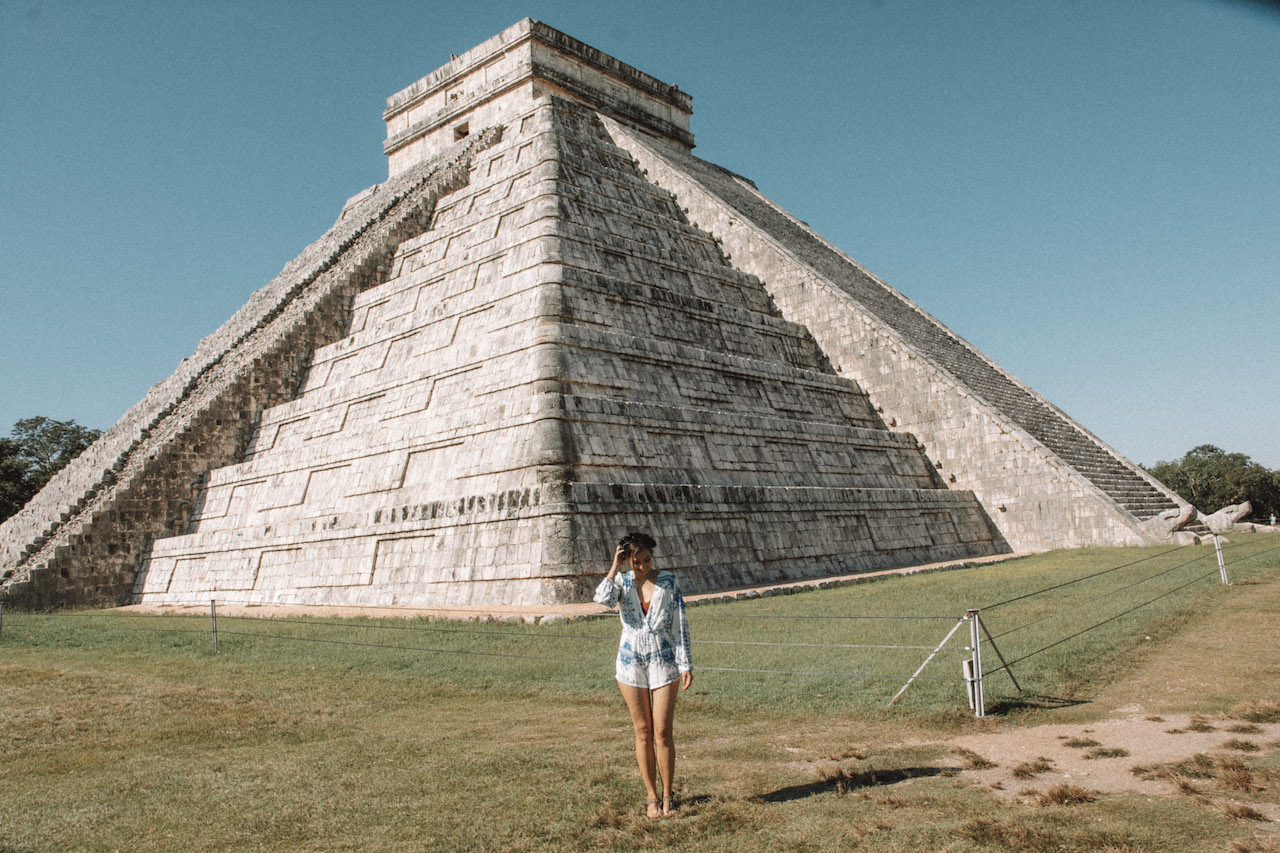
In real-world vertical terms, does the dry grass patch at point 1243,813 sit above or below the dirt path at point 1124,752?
below

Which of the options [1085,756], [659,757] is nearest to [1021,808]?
[1085,756]

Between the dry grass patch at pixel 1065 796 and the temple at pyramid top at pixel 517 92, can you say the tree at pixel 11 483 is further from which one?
the dry grass patch at pixel 1065 796

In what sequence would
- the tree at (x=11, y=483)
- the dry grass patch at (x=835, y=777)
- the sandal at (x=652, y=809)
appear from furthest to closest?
the tree at (x=11, y=483), the dry grass patch at (x=835, y=777), the sandal at (x=652, y=809)

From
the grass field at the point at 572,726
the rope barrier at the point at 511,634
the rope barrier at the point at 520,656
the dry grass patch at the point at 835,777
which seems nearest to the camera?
the grass field at the point at 572,726

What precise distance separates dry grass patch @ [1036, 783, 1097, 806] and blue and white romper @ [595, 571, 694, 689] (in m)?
1.77

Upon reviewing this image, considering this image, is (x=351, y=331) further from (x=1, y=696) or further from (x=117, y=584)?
(x=1, y=696)

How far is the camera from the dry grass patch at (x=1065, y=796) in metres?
4.36

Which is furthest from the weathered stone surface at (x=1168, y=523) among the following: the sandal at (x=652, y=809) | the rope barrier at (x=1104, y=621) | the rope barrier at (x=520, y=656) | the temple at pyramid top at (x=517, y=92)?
the temple at pyramid top at (x=517, y=92)

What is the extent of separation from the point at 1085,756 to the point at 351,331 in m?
18.7

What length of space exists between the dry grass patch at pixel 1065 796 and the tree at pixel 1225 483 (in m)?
42.1

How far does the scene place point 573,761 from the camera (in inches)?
216

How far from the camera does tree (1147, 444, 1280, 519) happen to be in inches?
1656

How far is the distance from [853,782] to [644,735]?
47.2 inches

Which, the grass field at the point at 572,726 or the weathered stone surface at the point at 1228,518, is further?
the weathered stone surface at the point at 1228,518
